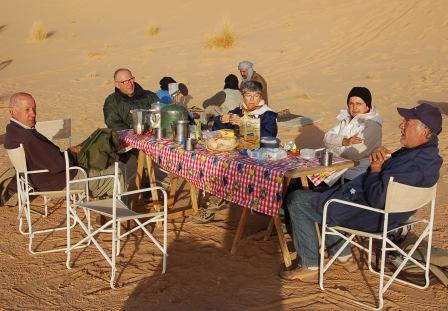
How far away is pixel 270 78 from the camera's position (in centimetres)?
1819

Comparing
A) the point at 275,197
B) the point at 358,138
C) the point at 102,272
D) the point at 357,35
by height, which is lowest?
the point at 102,272

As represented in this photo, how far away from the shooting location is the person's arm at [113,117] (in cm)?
751

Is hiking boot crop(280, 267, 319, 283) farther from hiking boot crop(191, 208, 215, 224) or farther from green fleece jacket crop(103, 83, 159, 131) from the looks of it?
green fleece jacket crop(103, 83, 159, 131)

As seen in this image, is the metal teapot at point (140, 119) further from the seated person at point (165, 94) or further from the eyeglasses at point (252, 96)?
the seated person at point (165, 94)

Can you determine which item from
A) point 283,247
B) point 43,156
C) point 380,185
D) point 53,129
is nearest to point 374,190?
point 380,185

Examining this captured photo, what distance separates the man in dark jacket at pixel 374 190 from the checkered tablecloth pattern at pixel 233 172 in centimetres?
27

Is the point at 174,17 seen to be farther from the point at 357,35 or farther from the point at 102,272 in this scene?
the point at 102,272

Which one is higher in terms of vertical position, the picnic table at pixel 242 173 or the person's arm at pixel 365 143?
the person's arm at pixel 365 143

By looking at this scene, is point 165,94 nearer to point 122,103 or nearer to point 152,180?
point 122,103

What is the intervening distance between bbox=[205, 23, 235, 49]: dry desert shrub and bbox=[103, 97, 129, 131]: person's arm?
51.1 feet

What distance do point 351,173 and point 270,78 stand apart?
1275 cm

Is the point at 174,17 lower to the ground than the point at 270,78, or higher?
higher

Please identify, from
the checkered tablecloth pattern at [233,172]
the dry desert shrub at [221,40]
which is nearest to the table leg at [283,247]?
the checkered tablecloth pattern at [233,172]

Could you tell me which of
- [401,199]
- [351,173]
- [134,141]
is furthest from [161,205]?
[401,199]
